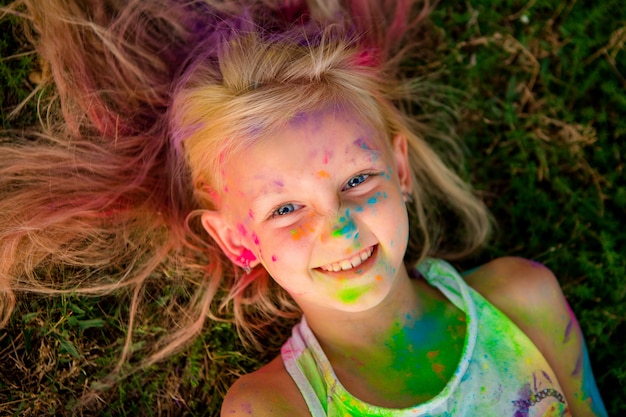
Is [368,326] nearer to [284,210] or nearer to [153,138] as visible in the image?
[284,210]

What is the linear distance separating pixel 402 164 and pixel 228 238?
2.25ft

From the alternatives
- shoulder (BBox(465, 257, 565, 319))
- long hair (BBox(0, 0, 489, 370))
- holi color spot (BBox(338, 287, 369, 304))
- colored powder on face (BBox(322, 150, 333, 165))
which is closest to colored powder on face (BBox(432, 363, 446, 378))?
shoulder (BBox(465, 257, 565, 319))

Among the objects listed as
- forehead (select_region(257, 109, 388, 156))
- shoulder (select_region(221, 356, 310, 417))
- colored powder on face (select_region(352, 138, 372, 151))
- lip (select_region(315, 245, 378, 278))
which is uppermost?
forehead (select_region(257, 109, 388, 156))

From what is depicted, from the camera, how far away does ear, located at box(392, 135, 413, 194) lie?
8.24 ft

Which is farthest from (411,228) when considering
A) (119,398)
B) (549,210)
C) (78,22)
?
(78,22)

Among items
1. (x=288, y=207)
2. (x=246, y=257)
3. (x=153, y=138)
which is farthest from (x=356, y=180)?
(x=153, y=138)

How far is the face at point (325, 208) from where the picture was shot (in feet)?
7.16

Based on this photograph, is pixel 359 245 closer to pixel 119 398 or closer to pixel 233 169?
pixel 233 169

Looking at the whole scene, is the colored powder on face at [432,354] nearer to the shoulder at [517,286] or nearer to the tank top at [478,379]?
the tank top at [478,379]

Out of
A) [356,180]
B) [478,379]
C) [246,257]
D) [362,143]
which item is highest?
[362,143]

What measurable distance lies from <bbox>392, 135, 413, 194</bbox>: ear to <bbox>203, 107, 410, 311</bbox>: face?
175 millimetres

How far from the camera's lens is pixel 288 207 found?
2248 mm

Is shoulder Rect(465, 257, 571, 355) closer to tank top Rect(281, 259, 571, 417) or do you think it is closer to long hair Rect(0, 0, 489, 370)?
tank top Rect(281, 259, 571, 417)

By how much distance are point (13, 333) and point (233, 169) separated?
112cm
